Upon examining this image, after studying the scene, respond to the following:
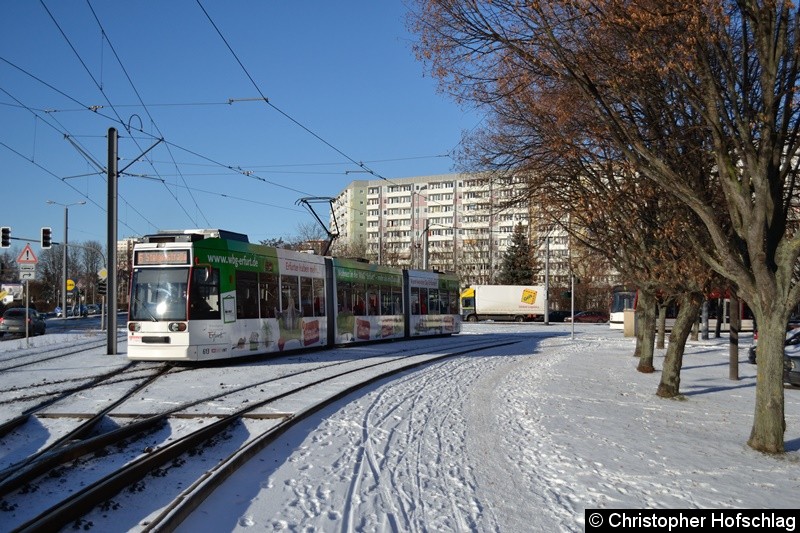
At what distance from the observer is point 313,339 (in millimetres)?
23016

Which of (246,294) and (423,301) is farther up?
(246,294)

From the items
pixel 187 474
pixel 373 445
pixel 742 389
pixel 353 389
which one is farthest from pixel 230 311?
pixel 742 389

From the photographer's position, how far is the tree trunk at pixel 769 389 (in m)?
9.50

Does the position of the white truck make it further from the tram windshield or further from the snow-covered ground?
the tram windshield

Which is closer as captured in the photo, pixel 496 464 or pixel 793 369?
pixel 496 464

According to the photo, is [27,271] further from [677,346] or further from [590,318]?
[590,318]

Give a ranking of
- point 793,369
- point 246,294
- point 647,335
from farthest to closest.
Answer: point 647,335 → point 246,294 → point 793,369

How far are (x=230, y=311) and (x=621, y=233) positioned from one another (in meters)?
10.0

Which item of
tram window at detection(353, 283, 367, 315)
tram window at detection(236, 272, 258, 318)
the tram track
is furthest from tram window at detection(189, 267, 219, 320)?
tram window at detection(353, 283, 367, 315)

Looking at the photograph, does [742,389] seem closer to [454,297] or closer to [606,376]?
[606,376]

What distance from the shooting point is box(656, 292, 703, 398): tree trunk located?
15.2m

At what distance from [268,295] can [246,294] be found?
3.98ft

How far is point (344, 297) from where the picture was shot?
2506 cm

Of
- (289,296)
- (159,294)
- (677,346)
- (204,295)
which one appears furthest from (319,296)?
(677,346)
